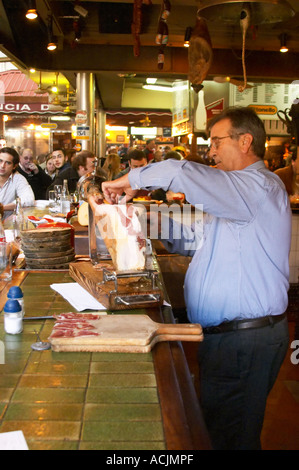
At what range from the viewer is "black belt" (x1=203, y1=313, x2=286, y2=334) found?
6.70 feet

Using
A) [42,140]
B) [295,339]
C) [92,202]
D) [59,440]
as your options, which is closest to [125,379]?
[59,440]

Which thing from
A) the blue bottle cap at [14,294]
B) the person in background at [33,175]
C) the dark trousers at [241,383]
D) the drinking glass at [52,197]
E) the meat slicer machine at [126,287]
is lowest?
the dark trousers at [241,383]

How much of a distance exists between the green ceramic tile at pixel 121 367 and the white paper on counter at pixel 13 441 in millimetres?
335

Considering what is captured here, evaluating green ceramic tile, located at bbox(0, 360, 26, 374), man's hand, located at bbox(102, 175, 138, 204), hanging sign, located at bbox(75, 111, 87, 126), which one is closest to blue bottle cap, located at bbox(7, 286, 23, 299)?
green ceramic tile, located at bbox(0, 360, 26, 374)

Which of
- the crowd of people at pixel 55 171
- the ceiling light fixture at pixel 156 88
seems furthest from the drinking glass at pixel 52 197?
the ceiling light fixture at pixel 156 88

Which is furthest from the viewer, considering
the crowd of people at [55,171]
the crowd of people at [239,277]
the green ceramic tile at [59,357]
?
the crowd of people at [55,171]

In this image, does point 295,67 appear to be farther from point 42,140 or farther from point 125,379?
point 42,140

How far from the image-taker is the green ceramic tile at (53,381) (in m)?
1.22

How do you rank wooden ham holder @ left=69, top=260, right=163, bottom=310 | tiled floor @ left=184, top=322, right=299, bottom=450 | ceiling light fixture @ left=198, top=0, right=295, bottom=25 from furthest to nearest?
ceiling light fixture @ left=198, top=0, right=295, bottom=25
tiled floor @ left=184, top=322, right=299, bottom=450
wooden ham holder @ left=69, top=260, right=163, bottom=310

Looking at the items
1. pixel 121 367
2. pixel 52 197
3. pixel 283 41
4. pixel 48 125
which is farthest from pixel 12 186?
pixel 48 125

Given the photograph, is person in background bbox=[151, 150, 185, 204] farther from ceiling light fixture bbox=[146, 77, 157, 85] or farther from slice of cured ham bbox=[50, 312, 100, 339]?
ceiling light fixture bbox=[146, 77, 157, 85]

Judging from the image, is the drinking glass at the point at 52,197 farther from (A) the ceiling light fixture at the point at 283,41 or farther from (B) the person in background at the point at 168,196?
(A) the ceiling light fixture at the point at 283,41

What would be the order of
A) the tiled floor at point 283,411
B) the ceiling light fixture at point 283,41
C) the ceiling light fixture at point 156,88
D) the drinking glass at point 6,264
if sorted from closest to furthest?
1. the drinking glass at point 6,264
2. the tiled floor at point 283,411
3. the ceiling light fixture at point 283,41
4. the ceiling light fixture at point 156,88

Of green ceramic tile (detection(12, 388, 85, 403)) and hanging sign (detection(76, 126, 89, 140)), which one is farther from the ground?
hanging sign (detection(76, 126, 89, 140))
